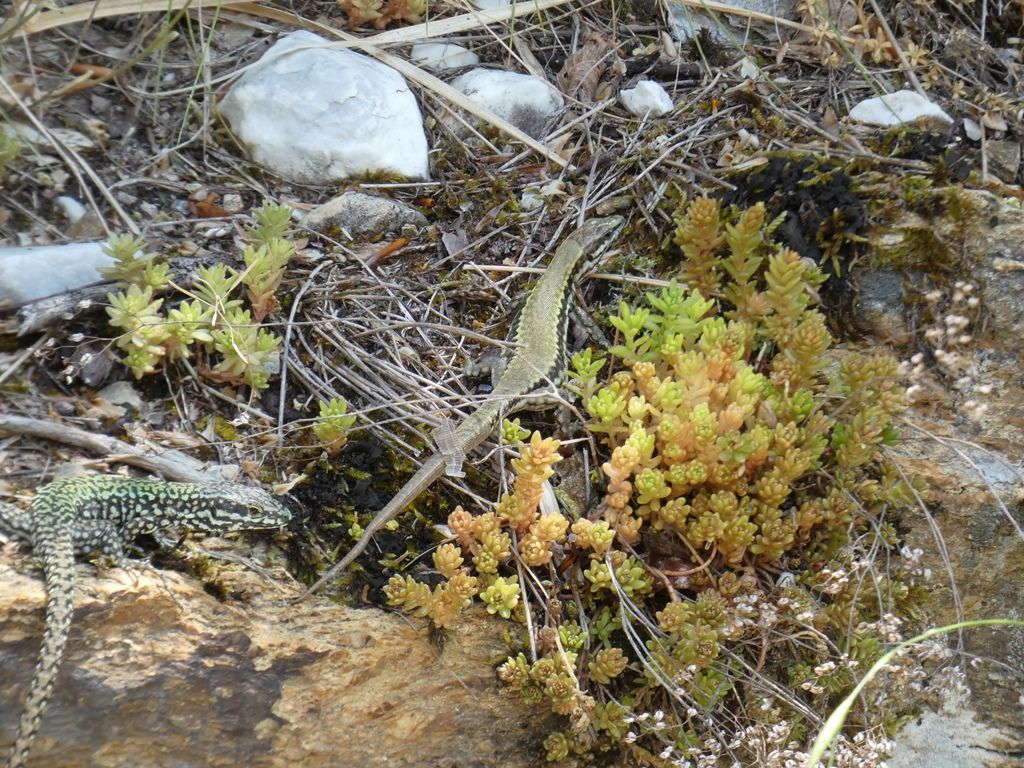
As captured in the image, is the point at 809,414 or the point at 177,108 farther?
the point at 177,108

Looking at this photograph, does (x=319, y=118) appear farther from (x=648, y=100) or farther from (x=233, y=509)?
(x=233, y=509)

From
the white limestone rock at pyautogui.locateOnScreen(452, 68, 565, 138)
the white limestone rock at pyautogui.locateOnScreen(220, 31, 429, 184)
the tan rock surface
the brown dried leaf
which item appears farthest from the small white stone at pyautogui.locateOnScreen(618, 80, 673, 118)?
the tan rock surface

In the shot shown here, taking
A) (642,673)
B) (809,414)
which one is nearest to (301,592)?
(642,673)

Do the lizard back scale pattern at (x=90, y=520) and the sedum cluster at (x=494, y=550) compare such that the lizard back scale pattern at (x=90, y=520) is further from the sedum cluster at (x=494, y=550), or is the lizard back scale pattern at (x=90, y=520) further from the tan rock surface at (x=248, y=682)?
the sedum cluster at (x=494, y=550)

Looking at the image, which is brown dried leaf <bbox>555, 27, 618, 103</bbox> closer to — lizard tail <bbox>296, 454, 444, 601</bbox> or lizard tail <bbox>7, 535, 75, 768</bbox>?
lizard tail <bbox>296, 454, 444, 601</bbox>

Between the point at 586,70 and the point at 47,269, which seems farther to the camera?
the point at 586,70

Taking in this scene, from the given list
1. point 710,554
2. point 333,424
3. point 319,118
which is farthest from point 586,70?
point 710,554

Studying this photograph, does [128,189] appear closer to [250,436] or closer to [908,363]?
[250,436]

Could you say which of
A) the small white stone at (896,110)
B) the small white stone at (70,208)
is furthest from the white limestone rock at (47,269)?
the small white stone at (896,110)
